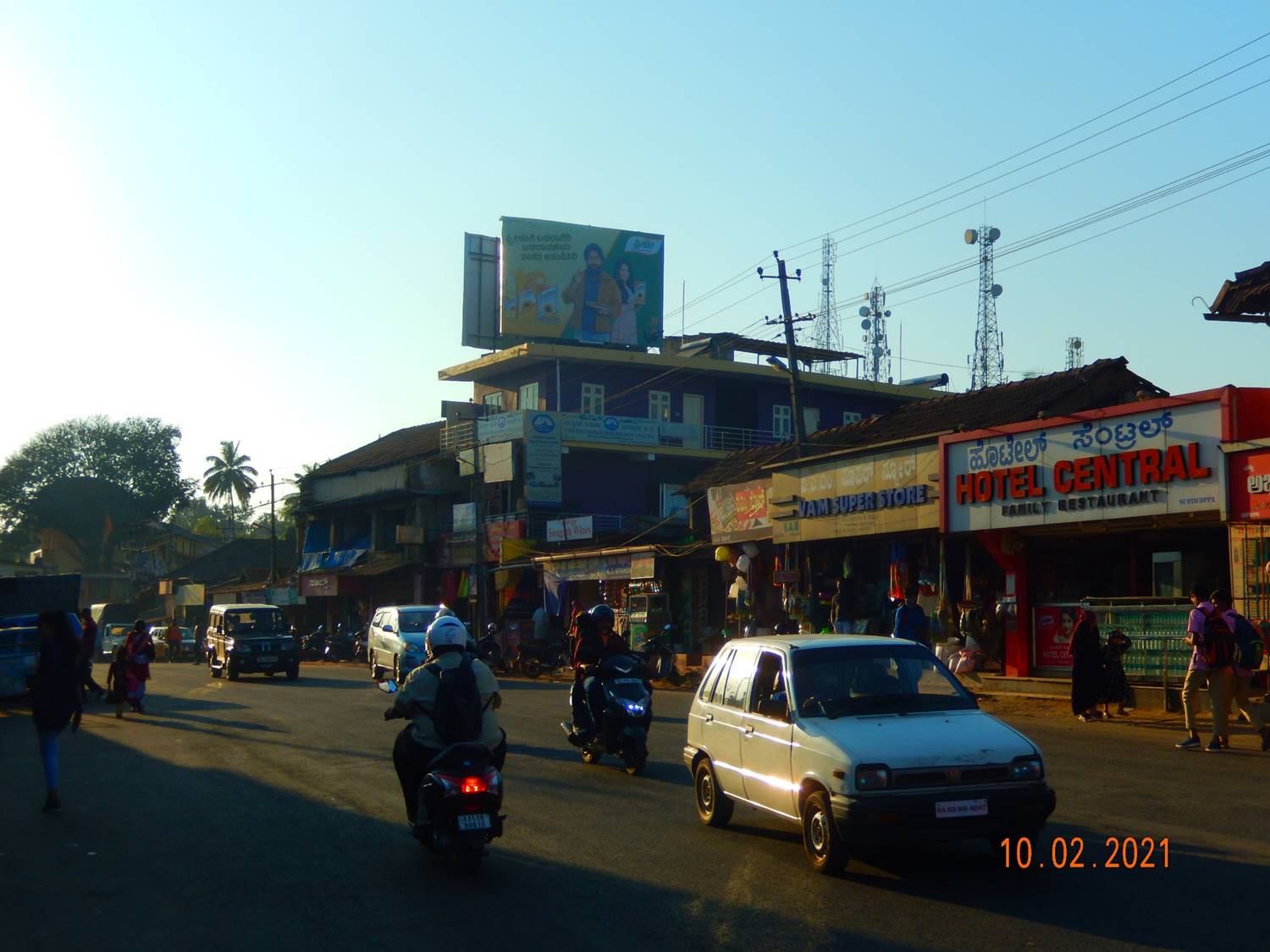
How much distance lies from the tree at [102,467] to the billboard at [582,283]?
173ft

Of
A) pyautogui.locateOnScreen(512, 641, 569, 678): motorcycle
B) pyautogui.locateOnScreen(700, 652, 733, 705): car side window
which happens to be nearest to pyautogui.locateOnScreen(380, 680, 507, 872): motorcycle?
pyautogui.locateOnScreen(700, 652, 733, 705): car side window

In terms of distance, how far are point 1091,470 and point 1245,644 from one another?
8110 mm

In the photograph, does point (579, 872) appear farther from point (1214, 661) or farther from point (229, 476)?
point (229, 476)

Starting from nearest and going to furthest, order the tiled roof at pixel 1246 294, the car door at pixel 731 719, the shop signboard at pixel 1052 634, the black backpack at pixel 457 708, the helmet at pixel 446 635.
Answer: the black backpack at pixel 457 708 → the helmet at pixel 446 635 → the car door at pixel 731 719 → the tiled roof at pixel 1246 294 → the shop signboard at pixel 1052 634

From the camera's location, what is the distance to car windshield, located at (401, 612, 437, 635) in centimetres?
3112

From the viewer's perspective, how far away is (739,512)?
34.8m

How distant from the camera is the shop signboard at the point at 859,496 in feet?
89.2

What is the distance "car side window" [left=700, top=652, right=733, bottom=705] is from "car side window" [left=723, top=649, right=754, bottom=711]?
5.6 inches

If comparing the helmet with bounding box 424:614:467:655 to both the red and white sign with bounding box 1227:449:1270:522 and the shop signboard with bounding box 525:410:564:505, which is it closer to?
the red and white sign with bounding box 1227:449:1270:522

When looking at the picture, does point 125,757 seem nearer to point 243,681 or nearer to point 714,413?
point 243,681

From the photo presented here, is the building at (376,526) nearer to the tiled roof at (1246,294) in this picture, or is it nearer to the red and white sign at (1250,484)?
the red and white sign at (1250,484)

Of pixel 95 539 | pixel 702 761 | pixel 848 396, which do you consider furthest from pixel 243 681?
pixel 95 539

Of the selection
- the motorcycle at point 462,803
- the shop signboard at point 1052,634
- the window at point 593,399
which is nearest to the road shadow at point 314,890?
the motorcycle at point 462,803

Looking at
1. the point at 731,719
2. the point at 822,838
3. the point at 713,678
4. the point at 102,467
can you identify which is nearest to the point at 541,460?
the point at 713,678
